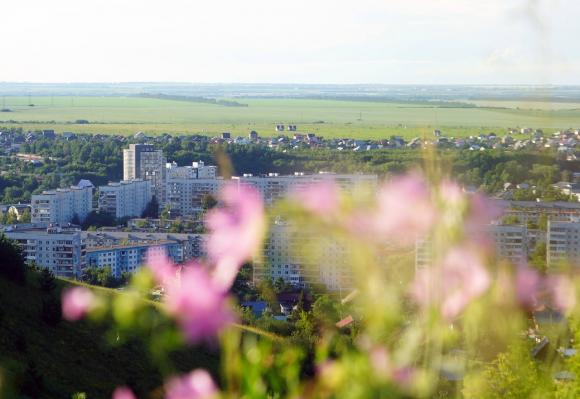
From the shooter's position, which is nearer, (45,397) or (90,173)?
(45,397)

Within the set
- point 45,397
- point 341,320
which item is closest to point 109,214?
point 45,397

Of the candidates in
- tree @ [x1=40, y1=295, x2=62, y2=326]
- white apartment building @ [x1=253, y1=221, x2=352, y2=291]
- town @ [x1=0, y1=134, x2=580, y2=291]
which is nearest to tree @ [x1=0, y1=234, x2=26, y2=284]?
tree @ [x1=40, y1=295, x2=62, y2=326]

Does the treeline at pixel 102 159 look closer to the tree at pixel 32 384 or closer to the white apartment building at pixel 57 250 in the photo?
the white apartment building at pixel 57 250

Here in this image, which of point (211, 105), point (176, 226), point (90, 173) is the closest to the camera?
point (176, 226)

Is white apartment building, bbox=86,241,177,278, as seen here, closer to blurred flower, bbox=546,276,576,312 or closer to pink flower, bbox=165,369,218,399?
blurred flower, bbox=546,276,576,312

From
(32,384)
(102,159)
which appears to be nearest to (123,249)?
(32,384)

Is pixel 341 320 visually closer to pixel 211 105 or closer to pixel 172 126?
pixel 172 126

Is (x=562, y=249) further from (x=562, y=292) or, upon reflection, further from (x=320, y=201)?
(x=320, y=201)
